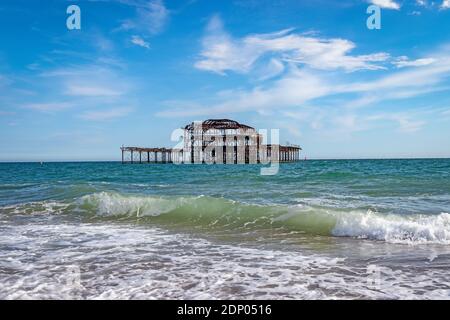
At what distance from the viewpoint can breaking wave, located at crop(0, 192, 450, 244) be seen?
8961 mm

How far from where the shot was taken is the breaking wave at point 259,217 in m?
8.96

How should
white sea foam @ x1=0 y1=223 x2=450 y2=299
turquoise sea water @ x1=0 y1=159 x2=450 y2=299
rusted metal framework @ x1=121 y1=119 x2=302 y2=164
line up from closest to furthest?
1. white sea foam @ x1=0 y1=223 x2=450 y2=299
2. turquoise sea water @ x1=0 y1=159 x2=450 y2=299
3. rusted metal framework @ x1=121 y1=119 x2=302 y2=164

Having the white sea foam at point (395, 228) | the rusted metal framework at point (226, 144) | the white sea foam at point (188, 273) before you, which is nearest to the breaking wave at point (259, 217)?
the white sea foam at point (395, 228)

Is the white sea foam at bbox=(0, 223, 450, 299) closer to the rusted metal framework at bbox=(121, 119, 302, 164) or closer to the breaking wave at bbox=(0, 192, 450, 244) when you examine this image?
the breaking wave at bbox=(0, 192, 450, 244)

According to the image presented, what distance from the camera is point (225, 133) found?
6438cm

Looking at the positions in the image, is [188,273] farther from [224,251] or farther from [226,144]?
[226,144]

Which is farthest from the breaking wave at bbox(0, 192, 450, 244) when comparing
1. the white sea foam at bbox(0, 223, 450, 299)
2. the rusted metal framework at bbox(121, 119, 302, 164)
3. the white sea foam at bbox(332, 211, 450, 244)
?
the rusted metal framework at bbox(121, 119, 302, 164)

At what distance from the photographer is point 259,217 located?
1151cm

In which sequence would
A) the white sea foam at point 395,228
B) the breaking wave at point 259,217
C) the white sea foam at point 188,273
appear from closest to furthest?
the white sea foam at point 188,273, the white sea foam at point 395,228, the breaking wave at point 259,217

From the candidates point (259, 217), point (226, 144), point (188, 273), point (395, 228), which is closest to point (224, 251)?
point (188, 273)

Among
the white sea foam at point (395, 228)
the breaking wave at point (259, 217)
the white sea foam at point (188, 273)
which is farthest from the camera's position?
the breaking wave at point (259, 217)

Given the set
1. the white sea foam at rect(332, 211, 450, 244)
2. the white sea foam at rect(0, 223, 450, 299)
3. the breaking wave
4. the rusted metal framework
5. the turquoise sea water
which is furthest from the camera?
the rusted metal framework

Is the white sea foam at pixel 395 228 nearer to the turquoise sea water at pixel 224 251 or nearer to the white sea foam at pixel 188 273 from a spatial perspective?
the turquoise sea water at pixel 224 251
